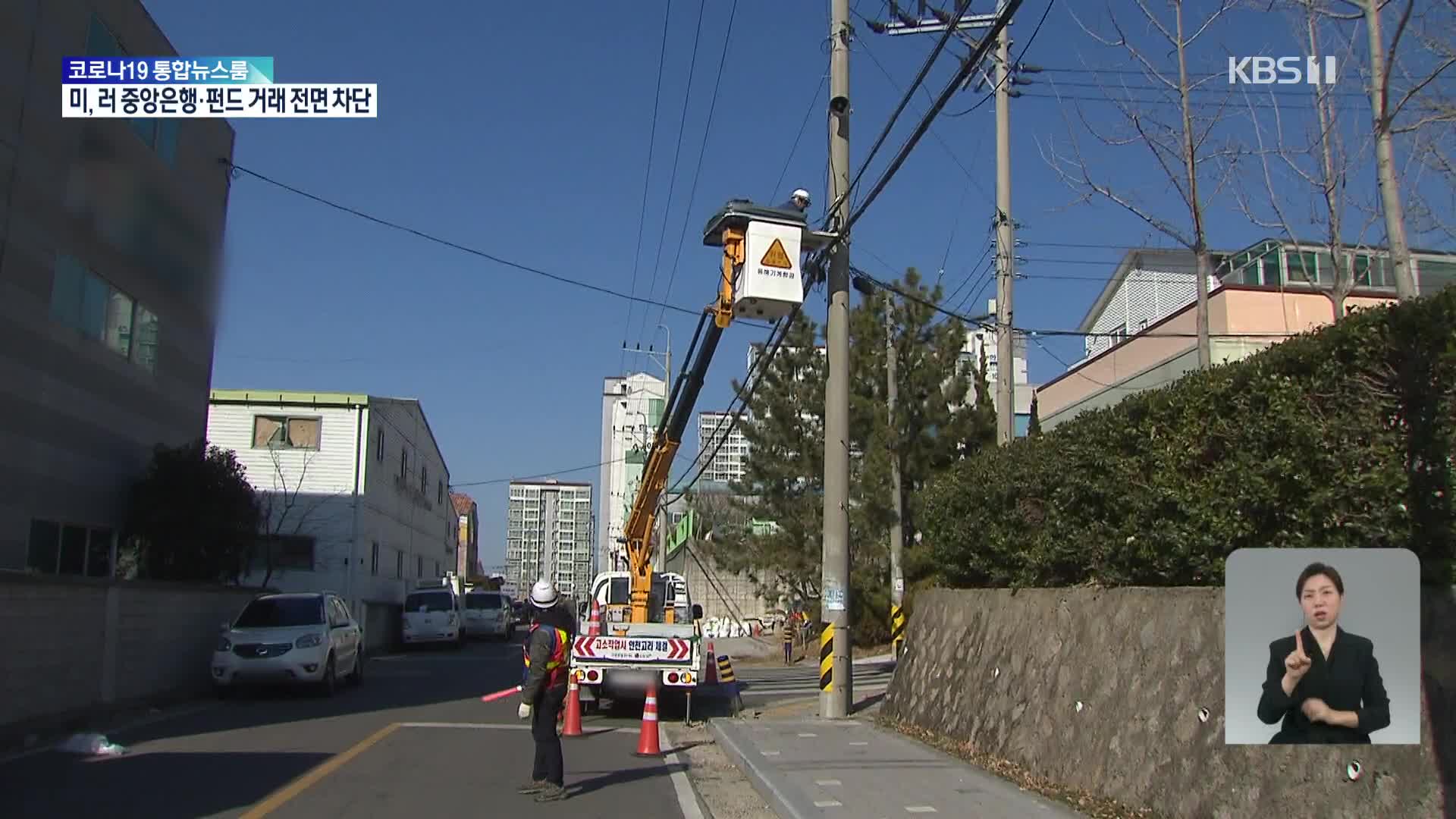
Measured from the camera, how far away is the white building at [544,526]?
502 feet

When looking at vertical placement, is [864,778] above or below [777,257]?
below

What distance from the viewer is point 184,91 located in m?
17.0

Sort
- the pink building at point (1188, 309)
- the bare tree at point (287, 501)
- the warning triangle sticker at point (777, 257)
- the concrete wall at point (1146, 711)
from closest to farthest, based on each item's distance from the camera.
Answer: the concrete wall at point (1146, 711), the warning triangle sticker at point (777, 257), the pink building at point (1188, 309), the bare tree at point (287, 501)

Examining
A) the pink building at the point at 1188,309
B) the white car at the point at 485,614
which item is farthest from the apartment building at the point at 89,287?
the white car at the point at 485,614

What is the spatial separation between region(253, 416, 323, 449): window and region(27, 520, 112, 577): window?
19330mm

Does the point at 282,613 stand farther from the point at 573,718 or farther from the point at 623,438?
the point at 623,438

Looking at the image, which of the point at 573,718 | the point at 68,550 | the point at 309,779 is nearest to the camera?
the point at 309,779

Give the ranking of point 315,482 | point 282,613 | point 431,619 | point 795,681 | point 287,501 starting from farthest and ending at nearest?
point 315,482 < point 431,619 < point 287,501 < point 795,681 < point 282,613

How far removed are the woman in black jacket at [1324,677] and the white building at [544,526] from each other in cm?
14737

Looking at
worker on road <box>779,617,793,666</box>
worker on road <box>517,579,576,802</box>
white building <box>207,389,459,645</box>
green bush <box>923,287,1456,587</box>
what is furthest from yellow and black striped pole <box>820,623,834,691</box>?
white building <box>207,389,459,645</box>

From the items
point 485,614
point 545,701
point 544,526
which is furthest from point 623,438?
point 545,701

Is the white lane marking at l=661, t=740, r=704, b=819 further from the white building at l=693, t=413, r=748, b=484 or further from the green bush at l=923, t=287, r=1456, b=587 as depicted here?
the white building at l=693, t=413, r=748, b=484

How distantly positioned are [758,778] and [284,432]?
33183 mm

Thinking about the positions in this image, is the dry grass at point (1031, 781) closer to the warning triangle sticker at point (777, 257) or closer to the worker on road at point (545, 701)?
the worker on road at point (545, 701)
